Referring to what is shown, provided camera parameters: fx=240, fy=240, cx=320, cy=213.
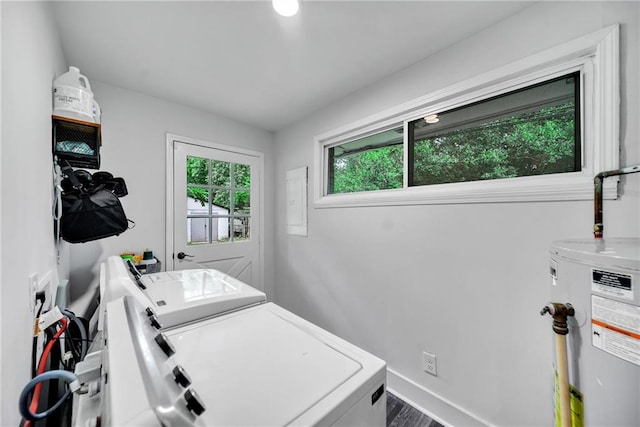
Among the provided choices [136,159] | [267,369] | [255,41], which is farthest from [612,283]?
[136,159]

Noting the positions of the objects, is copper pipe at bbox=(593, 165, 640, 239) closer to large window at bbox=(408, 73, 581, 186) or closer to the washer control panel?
large window at bbox=(408, 73, 581, 186)

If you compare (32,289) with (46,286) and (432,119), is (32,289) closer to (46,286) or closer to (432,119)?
(46,286)

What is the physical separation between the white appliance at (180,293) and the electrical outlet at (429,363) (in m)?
1.23

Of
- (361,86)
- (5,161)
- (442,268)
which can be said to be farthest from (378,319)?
(5,161)

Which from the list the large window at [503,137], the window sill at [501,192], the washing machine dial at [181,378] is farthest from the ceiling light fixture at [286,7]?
the washing machine dial at [181,378]

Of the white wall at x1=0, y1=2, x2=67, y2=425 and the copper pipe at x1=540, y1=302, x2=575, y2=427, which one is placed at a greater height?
the white wall at x1=0, y1=2, x2=67, y2=425

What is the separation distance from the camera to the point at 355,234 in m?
2.17

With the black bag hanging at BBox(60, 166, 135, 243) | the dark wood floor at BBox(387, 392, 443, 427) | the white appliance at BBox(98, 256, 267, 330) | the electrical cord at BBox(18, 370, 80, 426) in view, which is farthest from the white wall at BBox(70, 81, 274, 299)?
the dark wood floor at BBox(387, 392, 443, 427)

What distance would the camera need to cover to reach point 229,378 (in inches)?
27.0

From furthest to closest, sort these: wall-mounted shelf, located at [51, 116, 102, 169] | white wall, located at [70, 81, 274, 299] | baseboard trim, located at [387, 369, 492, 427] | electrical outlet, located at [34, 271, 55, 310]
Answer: white wall, located at [70, 81, 274, 299] < baseboard trim, located at [387, 369, 492, 427] < wall-mounted shelf, located at [51, 116, 102, 169] < electrical outlet, located at [34, 271, 55, 310]

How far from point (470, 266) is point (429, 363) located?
759 mm

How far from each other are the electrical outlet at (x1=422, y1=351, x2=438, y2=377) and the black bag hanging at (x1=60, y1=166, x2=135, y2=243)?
7.23ft

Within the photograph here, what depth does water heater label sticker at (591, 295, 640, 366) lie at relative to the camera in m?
0.61

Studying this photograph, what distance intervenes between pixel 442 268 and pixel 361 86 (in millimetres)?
1625
